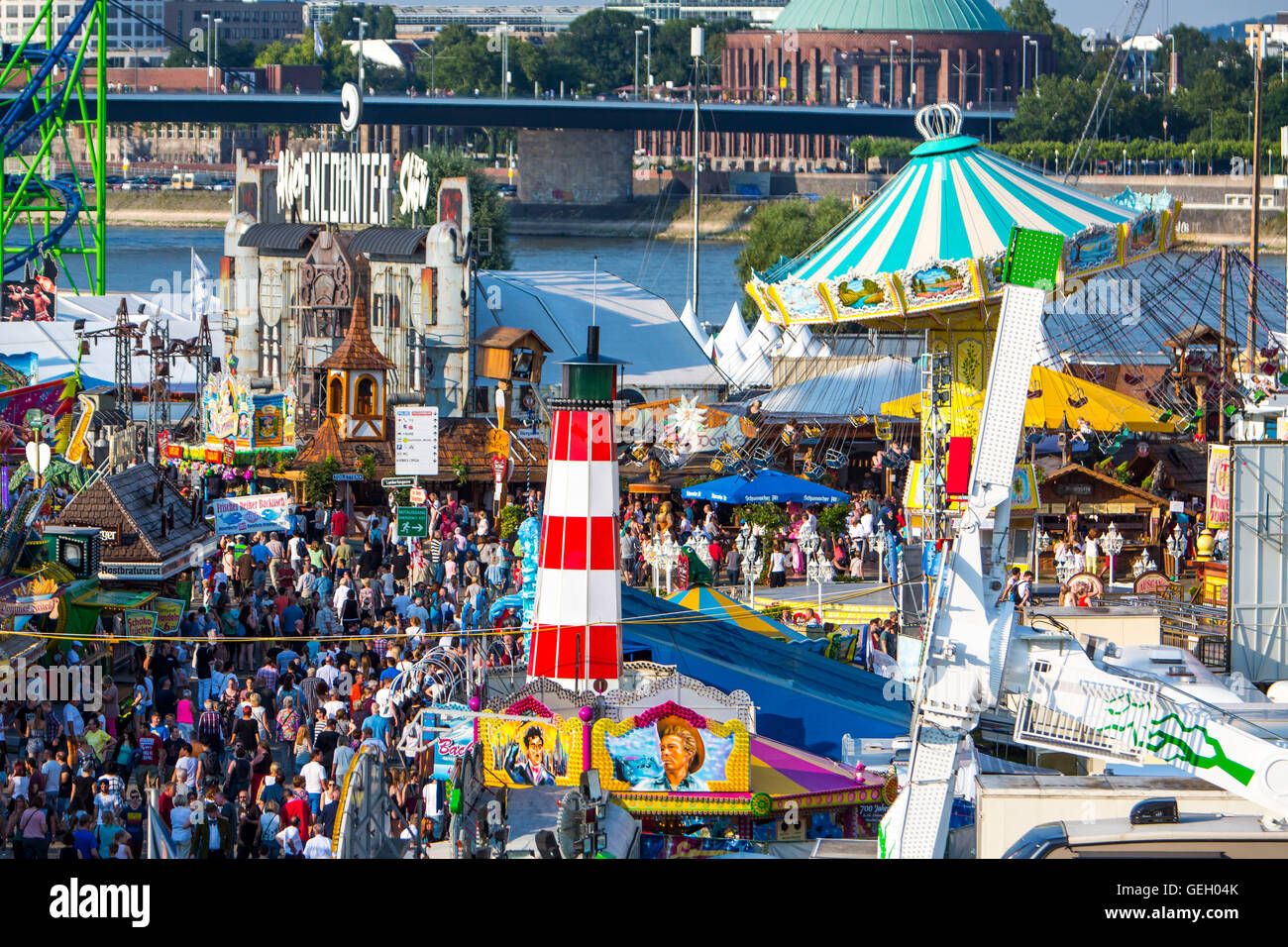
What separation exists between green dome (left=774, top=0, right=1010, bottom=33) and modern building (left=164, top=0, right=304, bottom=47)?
67.3 meters

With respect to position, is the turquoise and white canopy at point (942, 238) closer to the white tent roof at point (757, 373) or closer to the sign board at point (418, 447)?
the sign board at point (418, 447)

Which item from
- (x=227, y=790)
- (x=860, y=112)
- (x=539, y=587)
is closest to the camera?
(x=539, y=587)

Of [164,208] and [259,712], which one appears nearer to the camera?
[259,712]

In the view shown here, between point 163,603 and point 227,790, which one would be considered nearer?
point 227,790

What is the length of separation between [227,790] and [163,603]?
17.0 feet

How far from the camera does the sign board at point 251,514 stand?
1959 cm

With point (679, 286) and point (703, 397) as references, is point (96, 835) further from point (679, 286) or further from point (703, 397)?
point (679, 286)

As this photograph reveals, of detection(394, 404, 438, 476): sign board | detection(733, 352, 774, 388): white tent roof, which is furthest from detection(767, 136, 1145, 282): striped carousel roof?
detection(733, 352, 774, 388): white tent roof

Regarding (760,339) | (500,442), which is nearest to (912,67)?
(760,339)

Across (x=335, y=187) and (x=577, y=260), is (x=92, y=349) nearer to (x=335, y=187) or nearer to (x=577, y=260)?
(x=335, y=187)

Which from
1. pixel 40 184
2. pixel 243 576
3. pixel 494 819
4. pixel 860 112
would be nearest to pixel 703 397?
pixel 243 576

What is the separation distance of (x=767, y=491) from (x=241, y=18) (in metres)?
180

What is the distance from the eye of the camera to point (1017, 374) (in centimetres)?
828

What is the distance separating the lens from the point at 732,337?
40.9 meters
